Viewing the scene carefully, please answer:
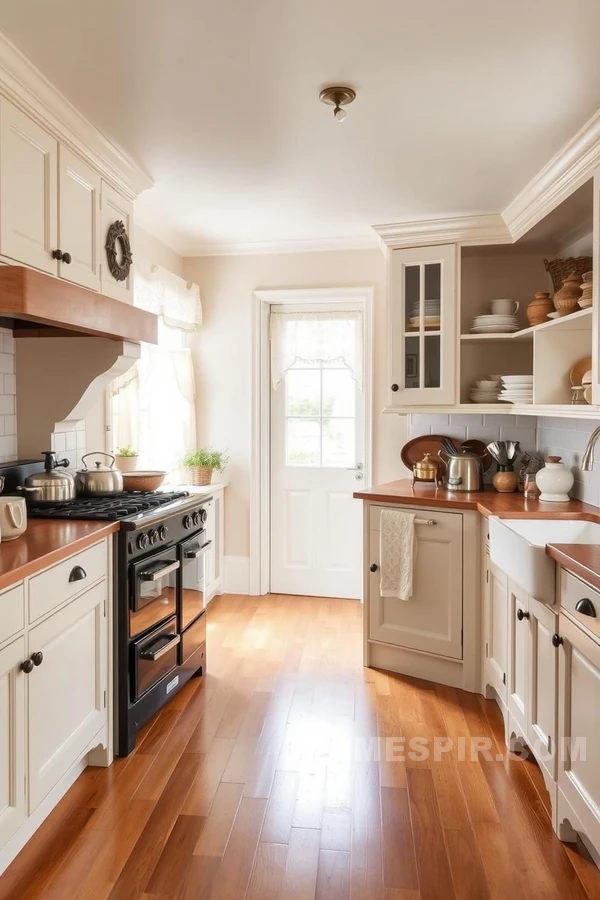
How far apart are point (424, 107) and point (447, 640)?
2.30 meters

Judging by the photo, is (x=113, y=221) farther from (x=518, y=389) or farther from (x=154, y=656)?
(x=518, y=389)

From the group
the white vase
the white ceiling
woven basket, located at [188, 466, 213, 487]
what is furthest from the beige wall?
the white vase

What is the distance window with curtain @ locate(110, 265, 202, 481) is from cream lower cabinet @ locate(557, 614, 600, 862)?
8.31ft

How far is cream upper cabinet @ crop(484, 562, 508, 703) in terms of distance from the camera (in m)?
2.61

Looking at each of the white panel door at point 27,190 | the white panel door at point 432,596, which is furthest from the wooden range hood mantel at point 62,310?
the white panel door at point 432,596

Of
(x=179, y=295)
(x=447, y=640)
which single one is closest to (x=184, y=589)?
(x=447, y=640)

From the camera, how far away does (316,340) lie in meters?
4.42

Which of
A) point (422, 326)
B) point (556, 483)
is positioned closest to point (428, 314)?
point (422, 326)

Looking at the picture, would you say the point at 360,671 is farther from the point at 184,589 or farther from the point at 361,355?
the point at 361,355

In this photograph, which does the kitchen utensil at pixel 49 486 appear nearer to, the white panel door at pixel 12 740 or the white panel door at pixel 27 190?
the white panel door at pixel 27 190

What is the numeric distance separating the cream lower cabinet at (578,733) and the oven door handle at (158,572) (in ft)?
4.92

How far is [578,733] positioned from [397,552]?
1.40 m

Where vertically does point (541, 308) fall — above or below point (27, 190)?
below

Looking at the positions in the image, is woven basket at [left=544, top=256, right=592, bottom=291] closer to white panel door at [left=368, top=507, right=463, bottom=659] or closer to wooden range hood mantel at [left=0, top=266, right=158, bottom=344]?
white panel door at [left=368, top=507, right=463, bottom=659]
